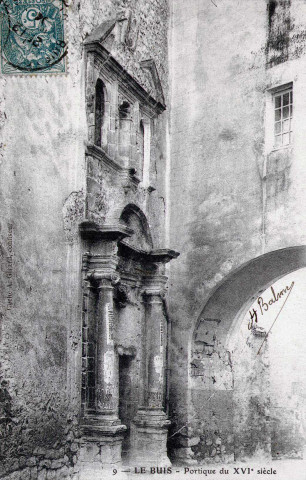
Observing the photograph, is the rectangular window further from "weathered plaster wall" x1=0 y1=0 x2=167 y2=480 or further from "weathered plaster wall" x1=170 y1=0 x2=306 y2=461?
"weathered plaster wall" x1=0 y1=0 x2=167 y2=480

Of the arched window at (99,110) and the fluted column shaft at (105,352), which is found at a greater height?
the arched window at (99,110)

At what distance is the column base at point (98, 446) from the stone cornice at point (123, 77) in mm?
4512

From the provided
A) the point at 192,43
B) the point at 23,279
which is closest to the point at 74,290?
the point at 23,279

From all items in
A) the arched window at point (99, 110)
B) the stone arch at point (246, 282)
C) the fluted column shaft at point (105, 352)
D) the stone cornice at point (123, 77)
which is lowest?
the fluted column shaft at point (105, 352)

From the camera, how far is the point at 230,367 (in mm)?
11906

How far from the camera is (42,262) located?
8227 millimetres

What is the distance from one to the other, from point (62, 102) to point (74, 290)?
2.22 metres

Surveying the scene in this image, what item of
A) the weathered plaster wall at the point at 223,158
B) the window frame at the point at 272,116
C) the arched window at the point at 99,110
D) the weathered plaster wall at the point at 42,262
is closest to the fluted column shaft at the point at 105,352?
the weathered plaster wall at the point at 42,262

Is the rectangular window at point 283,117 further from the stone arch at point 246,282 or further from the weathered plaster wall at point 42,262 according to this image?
the weathered plaster wall at point 42,262

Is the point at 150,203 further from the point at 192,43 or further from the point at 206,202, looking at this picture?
the point at 192,43

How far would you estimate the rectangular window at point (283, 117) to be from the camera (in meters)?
10.6

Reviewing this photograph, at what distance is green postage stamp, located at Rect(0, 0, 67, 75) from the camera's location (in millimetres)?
7469
